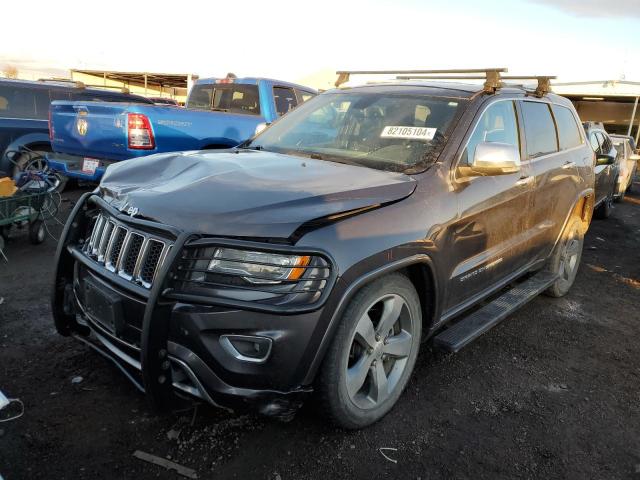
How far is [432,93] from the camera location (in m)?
3.60

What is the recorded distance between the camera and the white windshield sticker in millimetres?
3268

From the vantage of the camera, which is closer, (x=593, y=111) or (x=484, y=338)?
(x=484, y=338)

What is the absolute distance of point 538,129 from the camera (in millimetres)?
4258

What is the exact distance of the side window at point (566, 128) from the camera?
15.4 ft

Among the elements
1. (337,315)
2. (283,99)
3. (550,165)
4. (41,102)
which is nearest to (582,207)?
(550,165)

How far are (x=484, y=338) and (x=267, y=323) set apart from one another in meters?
2.51

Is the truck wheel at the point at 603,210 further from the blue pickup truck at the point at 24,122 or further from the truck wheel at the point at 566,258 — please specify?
the blue pickup truck at the point at 24,122

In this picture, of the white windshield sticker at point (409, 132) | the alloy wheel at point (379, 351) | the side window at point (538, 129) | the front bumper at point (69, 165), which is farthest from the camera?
the front bumper at point (69, 165)

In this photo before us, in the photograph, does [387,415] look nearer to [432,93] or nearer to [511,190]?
[511,190]

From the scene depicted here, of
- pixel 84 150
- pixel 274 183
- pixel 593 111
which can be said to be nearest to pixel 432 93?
pixel 274 183

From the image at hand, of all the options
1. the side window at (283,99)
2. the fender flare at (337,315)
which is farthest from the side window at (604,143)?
the fender flare at (337,315)

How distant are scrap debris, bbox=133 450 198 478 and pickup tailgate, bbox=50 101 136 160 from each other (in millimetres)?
4504

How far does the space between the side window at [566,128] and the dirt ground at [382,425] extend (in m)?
1.89

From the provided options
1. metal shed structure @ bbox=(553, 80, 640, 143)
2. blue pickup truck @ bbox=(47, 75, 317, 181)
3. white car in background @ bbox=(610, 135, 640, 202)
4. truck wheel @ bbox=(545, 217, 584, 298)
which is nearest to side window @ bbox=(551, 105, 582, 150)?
truck wheel @ bbox=(545, 217, 584, 298)
